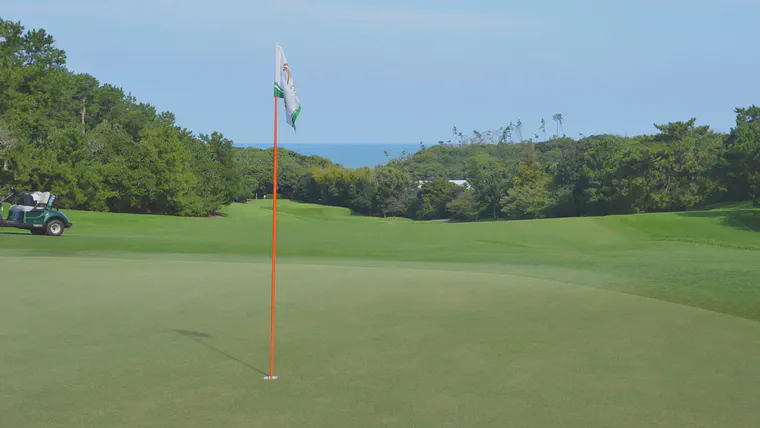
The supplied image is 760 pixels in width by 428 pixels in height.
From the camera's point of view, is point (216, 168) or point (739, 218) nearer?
point (739, 218)

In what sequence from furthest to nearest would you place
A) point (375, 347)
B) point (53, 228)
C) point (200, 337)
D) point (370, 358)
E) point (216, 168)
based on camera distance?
point (216, 168), point (53, 228), point (200, 337), point (375, 347), point (370, 358)

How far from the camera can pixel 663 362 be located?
7.64 m

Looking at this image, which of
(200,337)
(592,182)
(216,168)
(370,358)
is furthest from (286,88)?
(216,168)

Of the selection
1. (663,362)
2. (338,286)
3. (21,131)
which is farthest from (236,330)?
(21,131)

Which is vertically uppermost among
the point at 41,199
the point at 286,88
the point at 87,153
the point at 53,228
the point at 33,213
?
the point at 87,153

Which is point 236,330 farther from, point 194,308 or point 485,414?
point 485,414

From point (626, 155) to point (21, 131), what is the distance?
48.5m

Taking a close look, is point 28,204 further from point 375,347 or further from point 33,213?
point 375,347

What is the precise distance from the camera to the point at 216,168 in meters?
73.1

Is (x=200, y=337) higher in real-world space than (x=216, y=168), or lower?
lower

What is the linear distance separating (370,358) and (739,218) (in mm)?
37199

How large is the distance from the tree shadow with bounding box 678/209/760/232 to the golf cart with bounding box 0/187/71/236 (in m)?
32.4

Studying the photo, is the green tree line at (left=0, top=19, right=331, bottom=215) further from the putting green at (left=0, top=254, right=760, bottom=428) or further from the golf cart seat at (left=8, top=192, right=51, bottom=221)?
the putting green at (left=0, top=254, right=760, bottom=428)

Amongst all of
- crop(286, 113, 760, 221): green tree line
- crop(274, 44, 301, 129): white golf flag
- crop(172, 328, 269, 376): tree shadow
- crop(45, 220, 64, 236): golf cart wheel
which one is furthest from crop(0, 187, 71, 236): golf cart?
crop(286, 113, 760, 221): green tree line
